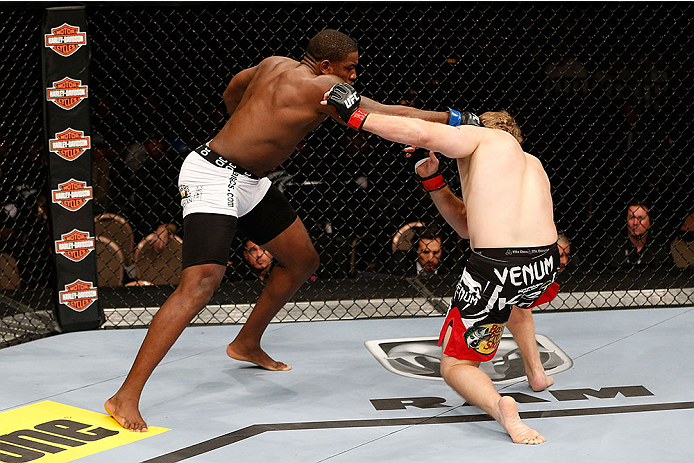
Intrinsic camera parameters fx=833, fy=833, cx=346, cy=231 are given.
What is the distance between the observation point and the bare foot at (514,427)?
2.33 metres

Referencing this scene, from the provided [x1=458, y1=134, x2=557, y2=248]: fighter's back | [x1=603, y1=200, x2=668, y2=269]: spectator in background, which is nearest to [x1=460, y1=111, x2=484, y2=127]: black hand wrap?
[x1=458, y1=134, x2=557, y2=248]: fighter's back

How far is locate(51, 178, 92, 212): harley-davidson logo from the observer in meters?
3.54

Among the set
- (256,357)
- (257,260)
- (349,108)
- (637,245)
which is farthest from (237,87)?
(637,245)

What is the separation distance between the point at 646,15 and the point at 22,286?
392 centimetres

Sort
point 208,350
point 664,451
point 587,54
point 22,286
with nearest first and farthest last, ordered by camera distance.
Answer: point 664,451
point 208,350
point 22,286
point 587,54

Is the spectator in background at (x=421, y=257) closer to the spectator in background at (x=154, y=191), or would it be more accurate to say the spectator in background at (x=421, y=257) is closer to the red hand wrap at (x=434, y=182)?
the spectator in background at (x=154, y=191)

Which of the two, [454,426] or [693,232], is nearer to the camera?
[454,426]

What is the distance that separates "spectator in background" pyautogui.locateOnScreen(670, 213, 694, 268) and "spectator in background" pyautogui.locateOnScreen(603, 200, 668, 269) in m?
→ 0.06

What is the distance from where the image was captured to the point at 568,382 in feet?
9.58

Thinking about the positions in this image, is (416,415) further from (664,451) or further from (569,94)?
(569,94)

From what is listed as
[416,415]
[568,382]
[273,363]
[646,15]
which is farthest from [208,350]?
[646,15]

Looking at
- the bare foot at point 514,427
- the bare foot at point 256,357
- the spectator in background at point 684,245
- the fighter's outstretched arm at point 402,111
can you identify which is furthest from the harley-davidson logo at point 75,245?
the spectator in background at point 684,245

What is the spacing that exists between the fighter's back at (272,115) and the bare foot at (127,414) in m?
0.85

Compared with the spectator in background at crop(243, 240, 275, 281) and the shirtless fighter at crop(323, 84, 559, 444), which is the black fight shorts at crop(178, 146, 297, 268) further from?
the spectator in background at crop(243, 240, 275, 281)
